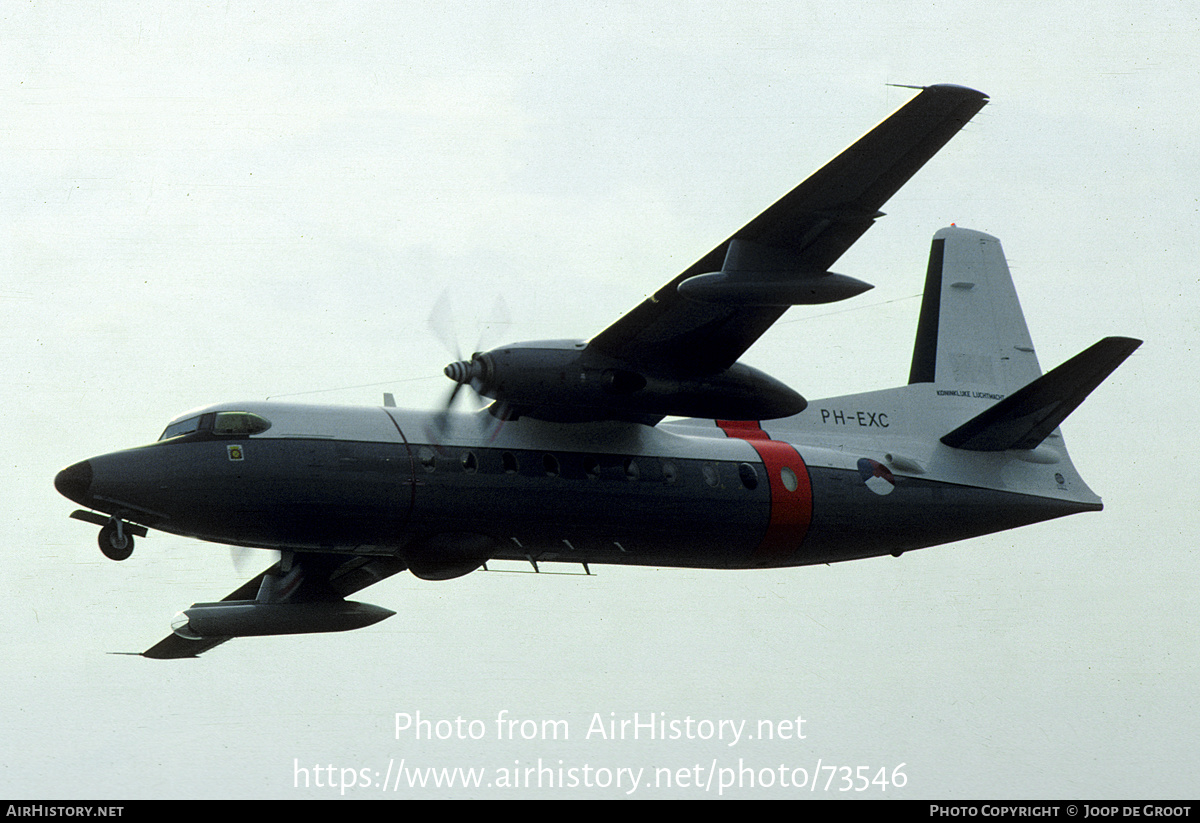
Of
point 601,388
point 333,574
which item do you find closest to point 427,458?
point 601,388

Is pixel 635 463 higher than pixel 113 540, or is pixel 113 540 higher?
pixel 635 463

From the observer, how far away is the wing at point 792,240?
51.5 feet

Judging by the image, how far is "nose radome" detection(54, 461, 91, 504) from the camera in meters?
16.7

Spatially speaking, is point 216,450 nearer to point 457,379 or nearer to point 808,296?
point 457,379

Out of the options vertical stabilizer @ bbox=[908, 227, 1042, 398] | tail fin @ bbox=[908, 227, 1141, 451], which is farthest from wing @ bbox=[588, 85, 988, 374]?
vertical stabilizer @ bbox=[908, 227, 1042, 398]

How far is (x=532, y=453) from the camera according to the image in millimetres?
18297

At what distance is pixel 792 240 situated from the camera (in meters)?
16.9

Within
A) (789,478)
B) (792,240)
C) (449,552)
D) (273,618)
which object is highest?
(792,240)

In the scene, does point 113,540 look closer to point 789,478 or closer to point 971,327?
point 789,478

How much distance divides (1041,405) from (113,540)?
13672mm

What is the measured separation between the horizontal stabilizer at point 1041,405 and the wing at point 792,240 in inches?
190

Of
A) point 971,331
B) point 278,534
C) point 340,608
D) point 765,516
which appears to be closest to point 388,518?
point 278,534

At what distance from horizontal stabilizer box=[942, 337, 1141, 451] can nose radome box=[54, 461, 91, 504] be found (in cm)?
1301

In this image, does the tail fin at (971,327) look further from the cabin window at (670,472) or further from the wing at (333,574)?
the wing at (333,574)
